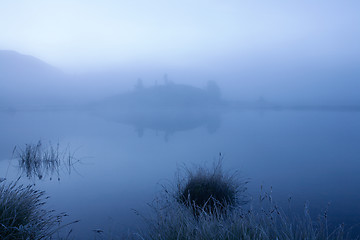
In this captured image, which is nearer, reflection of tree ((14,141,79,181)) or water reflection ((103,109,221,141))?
reflection of tree ((14,141,79,181))

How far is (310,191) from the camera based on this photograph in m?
6.96

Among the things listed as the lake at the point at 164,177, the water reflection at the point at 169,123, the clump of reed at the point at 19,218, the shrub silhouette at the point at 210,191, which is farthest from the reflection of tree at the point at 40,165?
the water reflection at the point at 169,123

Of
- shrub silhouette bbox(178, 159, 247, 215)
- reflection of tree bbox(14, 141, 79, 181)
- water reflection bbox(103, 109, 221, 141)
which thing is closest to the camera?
shrub silhouette bbox(178, 159, 247, 215)

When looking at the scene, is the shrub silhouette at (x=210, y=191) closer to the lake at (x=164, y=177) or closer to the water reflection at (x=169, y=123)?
the lake at (x=164, y=177)

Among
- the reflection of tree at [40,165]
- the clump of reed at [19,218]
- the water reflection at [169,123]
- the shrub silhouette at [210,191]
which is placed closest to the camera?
the clump of reed at [19,218]

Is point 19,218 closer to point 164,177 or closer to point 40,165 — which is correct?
point 164,177

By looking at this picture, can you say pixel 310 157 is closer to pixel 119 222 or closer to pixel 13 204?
pixel 119 222

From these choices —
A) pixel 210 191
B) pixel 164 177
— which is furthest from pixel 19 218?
pixel 164 177

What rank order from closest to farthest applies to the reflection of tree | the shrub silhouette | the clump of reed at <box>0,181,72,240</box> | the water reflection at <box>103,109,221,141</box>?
the clump of reed at <box>0,181,72,240</box>
the shrub silhouette
the reflection of tree
the water reflection at <box>103,109,221,141</box>

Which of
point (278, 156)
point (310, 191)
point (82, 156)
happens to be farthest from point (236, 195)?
point (82, 156)

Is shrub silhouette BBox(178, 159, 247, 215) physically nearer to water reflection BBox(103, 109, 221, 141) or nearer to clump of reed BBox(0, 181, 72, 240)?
clump of reed BBox(0, 181, 72, 240)

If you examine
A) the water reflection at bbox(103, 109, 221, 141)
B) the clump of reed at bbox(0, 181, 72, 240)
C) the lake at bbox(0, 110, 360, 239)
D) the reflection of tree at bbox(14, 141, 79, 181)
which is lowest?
the lake at bbox(0, 110, 360, 239)

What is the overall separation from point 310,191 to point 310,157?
17.4ft

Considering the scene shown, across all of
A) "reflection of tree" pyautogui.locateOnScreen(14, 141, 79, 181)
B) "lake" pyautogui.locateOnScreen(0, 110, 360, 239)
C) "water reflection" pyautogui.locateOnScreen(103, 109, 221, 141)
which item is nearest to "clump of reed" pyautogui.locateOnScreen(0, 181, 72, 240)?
"lake" pyautogui.locateOnScreen(0, 110, 360, 239)
